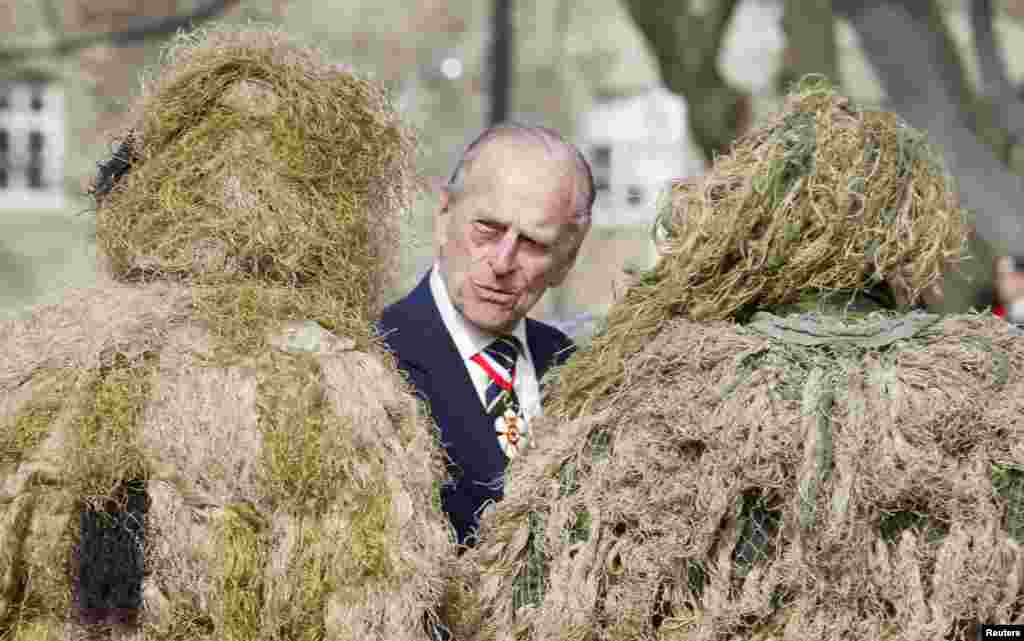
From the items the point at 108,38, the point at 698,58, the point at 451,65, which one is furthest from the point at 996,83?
the point at 108,38

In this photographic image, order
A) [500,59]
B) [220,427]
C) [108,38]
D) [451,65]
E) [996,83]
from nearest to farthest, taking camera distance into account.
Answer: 1. [220,427]
2. [996,83]
3. [500,59]
4. [451,65]
5. [108,38]

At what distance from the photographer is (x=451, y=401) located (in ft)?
12.6

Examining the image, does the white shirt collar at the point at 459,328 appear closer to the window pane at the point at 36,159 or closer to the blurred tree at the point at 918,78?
the blurred tree at the point at 918,78

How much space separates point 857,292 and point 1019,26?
17.0 meters

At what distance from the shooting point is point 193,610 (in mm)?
2973

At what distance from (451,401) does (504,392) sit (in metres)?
0.17

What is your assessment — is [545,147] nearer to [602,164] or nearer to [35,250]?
[602,164]

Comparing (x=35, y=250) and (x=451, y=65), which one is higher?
(x=451, y=65)

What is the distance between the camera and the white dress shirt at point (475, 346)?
3.95 metres

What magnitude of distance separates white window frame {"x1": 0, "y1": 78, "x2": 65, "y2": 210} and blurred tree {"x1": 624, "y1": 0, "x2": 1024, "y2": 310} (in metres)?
11.3

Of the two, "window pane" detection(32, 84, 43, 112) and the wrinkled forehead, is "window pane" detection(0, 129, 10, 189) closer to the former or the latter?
"window pane" detection(32, 84, 43, 112)

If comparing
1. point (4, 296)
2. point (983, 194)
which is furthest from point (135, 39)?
point (983, 194)

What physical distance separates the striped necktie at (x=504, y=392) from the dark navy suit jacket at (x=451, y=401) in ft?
0.09

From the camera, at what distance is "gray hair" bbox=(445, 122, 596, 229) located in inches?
159
